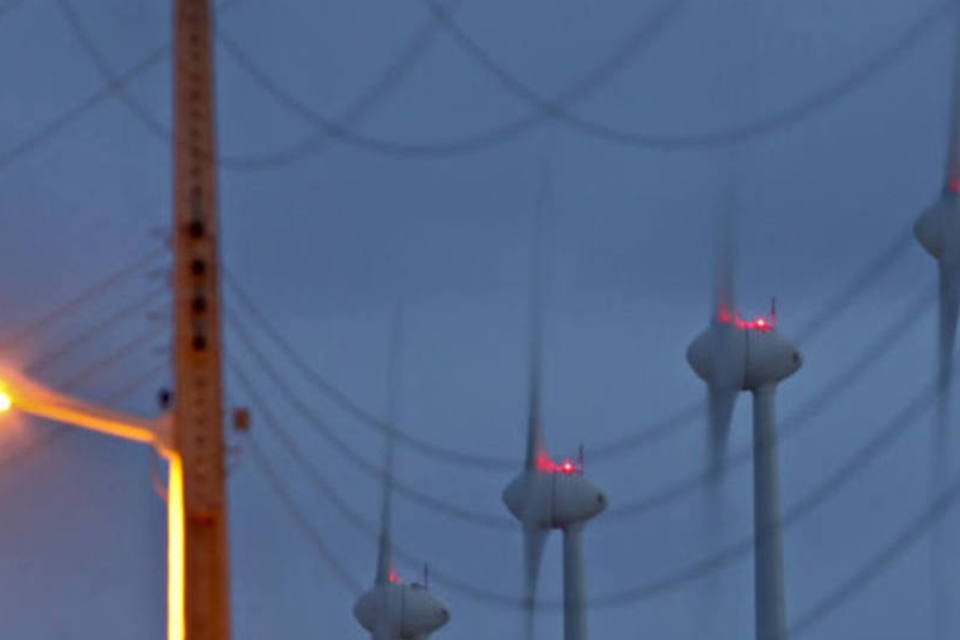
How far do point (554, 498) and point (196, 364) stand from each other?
309 ft

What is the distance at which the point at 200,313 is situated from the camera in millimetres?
53500

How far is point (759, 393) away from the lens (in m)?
130

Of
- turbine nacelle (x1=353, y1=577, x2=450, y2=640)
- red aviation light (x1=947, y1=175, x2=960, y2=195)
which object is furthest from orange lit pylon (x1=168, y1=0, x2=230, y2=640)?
turbine nacelle (x1=353, y1=577, x2=450, y2=640)

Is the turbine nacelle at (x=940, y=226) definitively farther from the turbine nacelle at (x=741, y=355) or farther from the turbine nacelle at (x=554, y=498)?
the turbine nacelle at (x=554, y=498)

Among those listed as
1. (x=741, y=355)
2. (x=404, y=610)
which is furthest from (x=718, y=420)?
(x=404, y=610)

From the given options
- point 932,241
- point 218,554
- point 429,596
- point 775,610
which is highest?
point 429,596

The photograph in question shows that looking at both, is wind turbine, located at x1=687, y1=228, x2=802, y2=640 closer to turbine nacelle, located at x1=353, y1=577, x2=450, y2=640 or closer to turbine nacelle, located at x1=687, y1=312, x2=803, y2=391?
turbine nacelle, located at x1=687, y1=312, x2=803, y2=391

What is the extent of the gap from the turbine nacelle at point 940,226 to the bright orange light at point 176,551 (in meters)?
61.2

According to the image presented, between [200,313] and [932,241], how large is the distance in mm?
64654

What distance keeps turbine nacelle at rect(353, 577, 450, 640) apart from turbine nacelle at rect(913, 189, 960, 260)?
208 feet

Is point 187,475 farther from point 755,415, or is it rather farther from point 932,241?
point 755,415

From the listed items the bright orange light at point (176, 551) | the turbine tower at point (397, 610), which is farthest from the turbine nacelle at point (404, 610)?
the bright orange light at point (176, 551)

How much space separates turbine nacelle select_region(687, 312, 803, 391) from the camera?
414ft

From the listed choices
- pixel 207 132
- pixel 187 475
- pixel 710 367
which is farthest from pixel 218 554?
pixel 710 367
